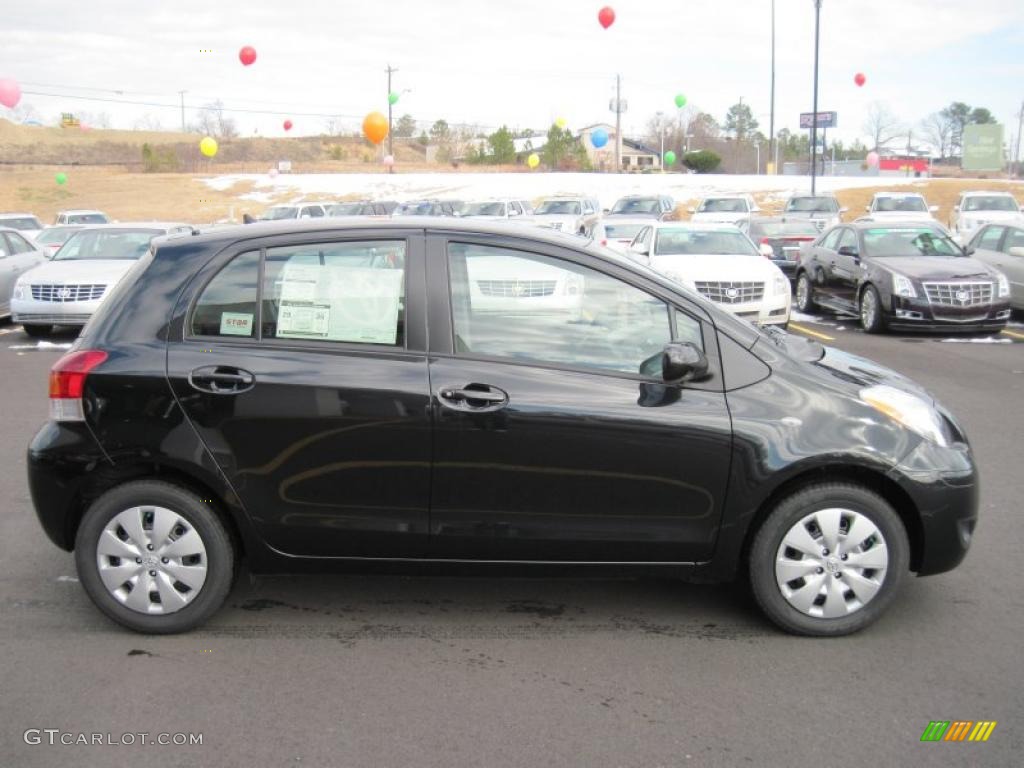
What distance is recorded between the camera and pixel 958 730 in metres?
3.43

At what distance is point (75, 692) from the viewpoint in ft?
12.1

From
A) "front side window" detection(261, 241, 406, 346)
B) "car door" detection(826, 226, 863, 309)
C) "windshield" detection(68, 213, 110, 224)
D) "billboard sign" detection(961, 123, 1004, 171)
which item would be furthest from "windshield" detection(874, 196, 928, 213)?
"billboard sign" detection(961, 123, 1004, 171)

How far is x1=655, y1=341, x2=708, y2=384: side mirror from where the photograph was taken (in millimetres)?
3941

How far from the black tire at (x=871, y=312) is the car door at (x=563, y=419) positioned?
35.4 feet

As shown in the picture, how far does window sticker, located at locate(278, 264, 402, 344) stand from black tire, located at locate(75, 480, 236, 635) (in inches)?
31.9

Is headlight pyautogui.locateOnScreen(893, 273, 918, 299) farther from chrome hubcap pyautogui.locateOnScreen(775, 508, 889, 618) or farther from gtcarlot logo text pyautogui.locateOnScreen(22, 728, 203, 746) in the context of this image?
gtcarlot logo text pyautogui.locateOnScreen(22, 728, 203, 746)

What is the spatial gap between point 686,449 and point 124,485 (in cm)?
231

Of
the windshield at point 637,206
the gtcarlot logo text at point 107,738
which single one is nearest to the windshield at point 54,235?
the windshield at point 637,206

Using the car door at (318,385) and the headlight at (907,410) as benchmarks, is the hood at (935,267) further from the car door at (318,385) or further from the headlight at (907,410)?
the car door at (318,385)

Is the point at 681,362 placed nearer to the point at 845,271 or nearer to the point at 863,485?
the point at 863,485

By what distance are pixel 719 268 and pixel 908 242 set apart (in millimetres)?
3428

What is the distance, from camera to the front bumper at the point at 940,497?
4.09 metres

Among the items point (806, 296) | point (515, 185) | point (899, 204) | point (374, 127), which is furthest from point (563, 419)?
point (515, 185)

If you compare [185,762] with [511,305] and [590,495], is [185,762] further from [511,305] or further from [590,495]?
[511,305]
